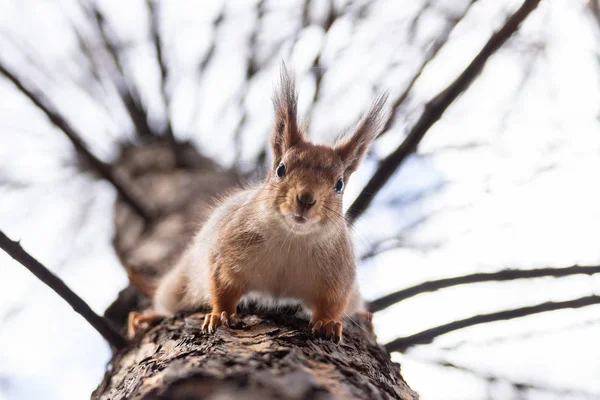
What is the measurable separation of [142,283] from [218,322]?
2.75 feet

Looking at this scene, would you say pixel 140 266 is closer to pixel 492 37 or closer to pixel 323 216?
pixel 323 216

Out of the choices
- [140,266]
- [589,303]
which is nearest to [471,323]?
[589,303]

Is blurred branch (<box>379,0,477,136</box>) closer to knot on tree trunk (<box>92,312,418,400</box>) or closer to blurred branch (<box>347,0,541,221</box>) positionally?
blurred branch (<box>347,0,541,221</box>)

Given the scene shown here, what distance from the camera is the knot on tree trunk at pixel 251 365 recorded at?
96 cm

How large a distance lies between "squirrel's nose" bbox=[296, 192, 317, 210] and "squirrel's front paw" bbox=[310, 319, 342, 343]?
0.37m

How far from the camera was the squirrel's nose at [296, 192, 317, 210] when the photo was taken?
1.60 meters

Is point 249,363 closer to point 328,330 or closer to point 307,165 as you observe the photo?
point 328,330

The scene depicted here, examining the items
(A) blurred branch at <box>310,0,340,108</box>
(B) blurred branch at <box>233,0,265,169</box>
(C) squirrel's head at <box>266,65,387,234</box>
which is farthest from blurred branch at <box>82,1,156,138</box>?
(C) squirrel's head at <box>266,65,387,234</box>

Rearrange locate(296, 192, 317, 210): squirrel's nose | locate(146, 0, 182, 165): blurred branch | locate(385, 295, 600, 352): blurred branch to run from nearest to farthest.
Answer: locate(296, 192, 317, 210): squirrel's nose, locate(385, 295, 600, 352): blurred branch, locate(146, 0, 182, 165): blurred branch

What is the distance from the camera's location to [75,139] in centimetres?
219

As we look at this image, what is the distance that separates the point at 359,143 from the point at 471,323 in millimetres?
779

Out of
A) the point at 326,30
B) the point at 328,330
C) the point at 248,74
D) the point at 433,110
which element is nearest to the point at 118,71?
the point at 248,74

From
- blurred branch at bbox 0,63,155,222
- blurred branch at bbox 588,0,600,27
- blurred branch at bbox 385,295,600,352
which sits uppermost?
blurred branch at bbox 588,0,600,27

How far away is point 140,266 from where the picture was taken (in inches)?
91.1
